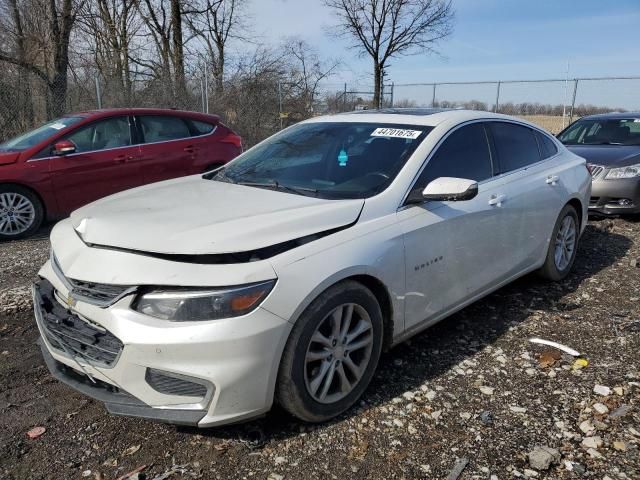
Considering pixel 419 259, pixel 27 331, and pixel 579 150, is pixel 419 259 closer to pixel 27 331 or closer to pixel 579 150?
pixel 27 331

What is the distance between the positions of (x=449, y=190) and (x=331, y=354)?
1.17m

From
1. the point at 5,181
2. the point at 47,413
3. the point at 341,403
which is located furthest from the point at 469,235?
the point at 5,181

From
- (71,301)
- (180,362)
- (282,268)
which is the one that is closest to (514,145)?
(282,268)

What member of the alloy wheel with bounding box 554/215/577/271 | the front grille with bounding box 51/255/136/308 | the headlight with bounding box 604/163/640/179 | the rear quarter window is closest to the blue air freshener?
the front grille with bounding box 51/255/136/308

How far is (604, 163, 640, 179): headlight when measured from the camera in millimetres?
7043

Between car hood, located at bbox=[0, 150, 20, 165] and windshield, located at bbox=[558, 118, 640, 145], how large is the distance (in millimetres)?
8137

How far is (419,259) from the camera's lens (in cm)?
→ 308

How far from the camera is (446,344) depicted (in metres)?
3.69

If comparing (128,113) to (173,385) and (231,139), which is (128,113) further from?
(173,385)

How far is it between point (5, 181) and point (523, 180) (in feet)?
18.8

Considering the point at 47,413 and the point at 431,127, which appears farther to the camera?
the point at 431,127

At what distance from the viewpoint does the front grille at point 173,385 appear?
233 centimetres

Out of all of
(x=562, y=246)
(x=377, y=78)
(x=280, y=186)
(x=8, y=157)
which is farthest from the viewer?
(x=377, y=78)

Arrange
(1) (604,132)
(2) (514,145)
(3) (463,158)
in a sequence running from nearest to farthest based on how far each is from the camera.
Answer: (3) (463,158) → (2) (514,145) → (1) (604,132)
